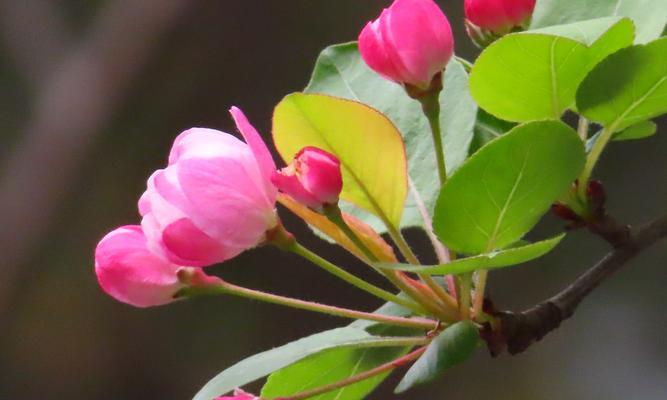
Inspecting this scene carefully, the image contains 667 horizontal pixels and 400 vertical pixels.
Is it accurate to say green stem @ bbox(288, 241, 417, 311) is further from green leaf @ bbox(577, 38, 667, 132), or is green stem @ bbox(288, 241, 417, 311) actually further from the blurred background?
the blurred background

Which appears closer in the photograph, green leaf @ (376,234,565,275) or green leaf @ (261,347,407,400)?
green leaf @ (376,234,565,275)

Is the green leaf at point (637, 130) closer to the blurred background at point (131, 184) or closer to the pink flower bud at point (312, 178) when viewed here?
the pink flower bud at point (312, 178)

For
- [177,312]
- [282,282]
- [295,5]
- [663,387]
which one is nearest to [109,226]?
[177,312]

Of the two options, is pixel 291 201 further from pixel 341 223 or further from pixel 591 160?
pixel 591 160

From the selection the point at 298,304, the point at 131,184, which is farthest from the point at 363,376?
the point at 131,184

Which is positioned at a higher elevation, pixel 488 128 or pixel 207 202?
pixel 207 202

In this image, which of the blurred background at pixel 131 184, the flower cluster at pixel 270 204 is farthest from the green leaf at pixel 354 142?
the blurred background at pixel 131 184

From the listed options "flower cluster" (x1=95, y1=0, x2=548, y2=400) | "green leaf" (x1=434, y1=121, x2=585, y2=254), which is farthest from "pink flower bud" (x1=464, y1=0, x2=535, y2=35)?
"green leaf" (x1=434, y1=121, x2=585, y2=254)
